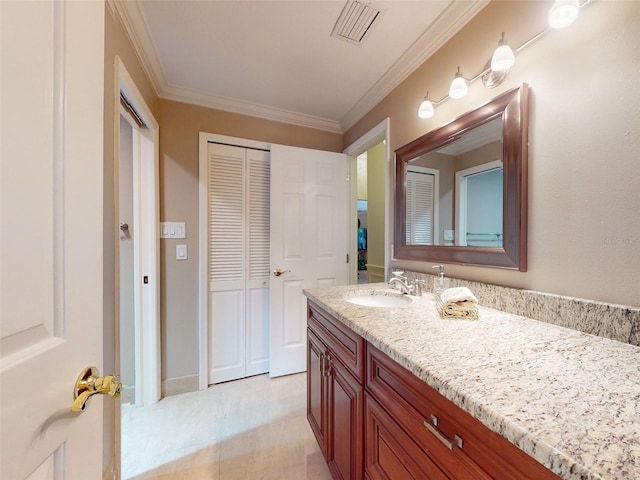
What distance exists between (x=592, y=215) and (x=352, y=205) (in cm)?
175

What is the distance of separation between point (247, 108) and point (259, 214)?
2.91 ft

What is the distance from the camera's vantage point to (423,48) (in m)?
1.44

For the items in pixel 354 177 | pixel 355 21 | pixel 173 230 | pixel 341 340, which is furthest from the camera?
pixel 354 177

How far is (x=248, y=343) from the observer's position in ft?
7.14

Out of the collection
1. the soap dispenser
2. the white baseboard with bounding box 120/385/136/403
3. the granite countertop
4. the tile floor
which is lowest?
the tile floor

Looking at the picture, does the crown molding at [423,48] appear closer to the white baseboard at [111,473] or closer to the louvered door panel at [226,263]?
the louvered door panel at [226,263]

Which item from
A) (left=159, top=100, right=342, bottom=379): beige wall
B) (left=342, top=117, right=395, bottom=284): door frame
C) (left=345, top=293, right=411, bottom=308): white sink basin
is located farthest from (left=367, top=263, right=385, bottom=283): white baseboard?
(left=159, top=100, right=342, bottom=379): beige wall

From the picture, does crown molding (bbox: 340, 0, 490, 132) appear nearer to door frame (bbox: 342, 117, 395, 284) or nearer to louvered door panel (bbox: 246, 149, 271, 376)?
door frame (bbox: 342, 117, 395, 284)

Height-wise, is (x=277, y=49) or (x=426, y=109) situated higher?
(x=277, y=49)

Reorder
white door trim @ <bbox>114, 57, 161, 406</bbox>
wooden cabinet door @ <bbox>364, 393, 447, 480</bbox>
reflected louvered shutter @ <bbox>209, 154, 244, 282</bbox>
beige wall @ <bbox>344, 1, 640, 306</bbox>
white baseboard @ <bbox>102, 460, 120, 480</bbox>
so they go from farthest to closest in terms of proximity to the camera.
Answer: reflected louvered shutter @ <bbox>209, 154, 244, 282</bbox>
white door trim @ <bbox>114, 57, 161, 406</bbox>
white baseboard @ <bbox>102, 460, 120, 480</bbox>
beige wall @ <bbox>344, 1, 640, 306</bbox>
wooden cabinet door @ <bbox>364, 393, 447, 480</bbox>

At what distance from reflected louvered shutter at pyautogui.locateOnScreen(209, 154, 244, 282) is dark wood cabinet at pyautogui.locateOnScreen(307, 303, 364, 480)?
992mm

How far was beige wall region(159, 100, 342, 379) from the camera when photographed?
191 centimetres

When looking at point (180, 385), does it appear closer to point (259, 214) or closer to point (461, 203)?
point (259, 214)

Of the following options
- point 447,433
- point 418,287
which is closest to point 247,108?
point 418,287
